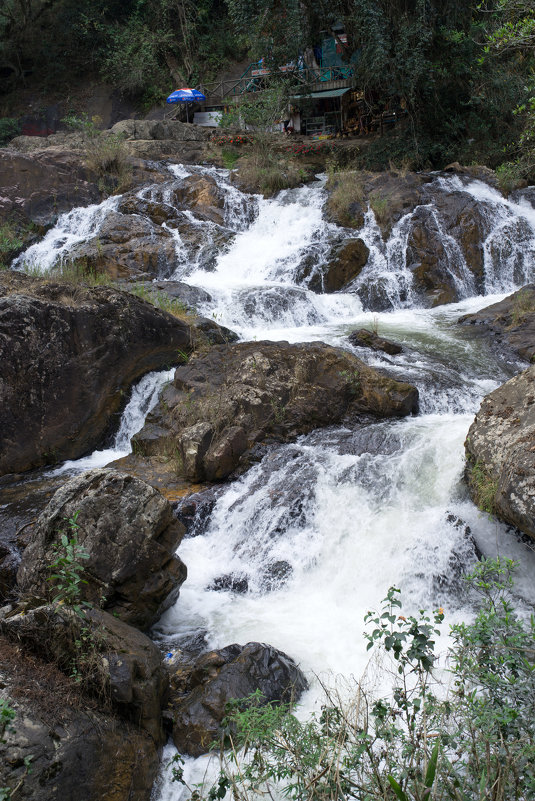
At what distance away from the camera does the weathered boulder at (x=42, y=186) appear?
1350cm

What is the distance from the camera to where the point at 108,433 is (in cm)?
775

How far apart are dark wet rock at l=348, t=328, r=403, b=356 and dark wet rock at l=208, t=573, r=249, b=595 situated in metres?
4.56

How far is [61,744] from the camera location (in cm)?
290

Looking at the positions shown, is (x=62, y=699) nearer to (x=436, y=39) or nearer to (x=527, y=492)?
(x=527, y=492)

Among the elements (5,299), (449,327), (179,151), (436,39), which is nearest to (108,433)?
(5,299)

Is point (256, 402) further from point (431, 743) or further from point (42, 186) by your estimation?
point (42, 186)

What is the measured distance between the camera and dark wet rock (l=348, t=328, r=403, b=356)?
28.8 ft

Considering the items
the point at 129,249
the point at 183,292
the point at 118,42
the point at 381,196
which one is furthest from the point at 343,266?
the point at 118,42

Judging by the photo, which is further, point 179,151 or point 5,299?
point 179,151

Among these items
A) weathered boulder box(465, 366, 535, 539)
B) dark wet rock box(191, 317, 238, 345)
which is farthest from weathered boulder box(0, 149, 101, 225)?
weathered boulder box(465, 366, 535, 539)

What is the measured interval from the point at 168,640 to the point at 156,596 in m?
0.38

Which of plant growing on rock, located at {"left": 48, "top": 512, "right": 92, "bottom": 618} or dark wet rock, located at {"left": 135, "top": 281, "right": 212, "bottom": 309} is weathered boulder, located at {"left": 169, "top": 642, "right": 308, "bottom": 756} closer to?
plant growing on rock, located at {"left": 48, "top": 512, "right": 92, "bottom": 618}

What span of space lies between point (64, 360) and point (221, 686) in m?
4.72

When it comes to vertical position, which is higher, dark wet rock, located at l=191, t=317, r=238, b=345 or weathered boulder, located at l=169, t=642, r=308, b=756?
dark wet rock, located at l=191, t=317, r=238, b=345
